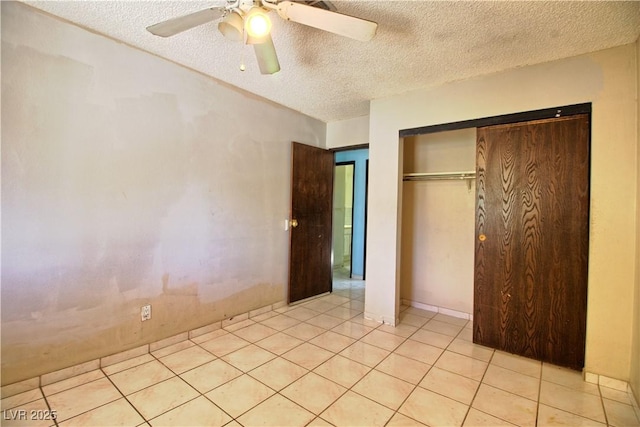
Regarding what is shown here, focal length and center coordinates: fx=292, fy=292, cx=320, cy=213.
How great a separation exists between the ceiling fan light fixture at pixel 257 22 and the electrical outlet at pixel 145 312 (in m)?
2.24

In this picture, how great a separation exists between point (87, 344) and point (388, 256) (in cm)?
271

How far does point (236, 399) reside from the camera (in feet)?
6.19

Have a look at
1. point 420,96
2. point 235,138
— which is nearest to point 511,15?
point 420,96

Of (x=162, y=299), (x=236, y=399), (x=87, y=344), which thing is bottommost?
(x=236, y=399)

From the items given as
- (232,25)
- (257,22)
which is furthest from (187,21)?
(257,22)

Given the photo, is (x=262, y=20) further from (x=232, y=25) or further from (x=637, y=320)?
(x=637, y=320)

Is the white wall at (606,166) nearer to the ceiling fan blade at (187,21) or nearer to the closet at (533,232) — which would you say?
the closet at (533,232)

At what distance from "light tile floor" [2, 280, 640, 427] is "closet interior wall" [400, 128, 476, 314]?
31.2 inches

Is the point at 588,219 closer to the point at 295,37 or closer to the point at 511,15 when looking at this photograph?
the point at 511,15

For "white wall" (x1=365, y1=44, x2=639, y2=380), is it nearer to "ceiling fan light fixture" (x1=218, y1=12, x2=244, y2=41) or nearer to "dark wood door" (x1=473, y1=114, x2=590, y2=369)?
"dark wood door" (x1=473, y1=114, x2=590, y2=369)

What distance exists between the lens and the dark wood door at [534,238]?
2.27 meters

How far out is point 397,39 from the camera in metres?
2.11

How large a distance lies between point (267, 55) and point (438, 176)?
249cm

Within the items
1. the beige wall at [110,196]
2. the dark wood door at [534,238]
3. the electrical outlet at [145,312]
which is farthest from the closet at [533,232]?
the electrical outlet at [145,312]
